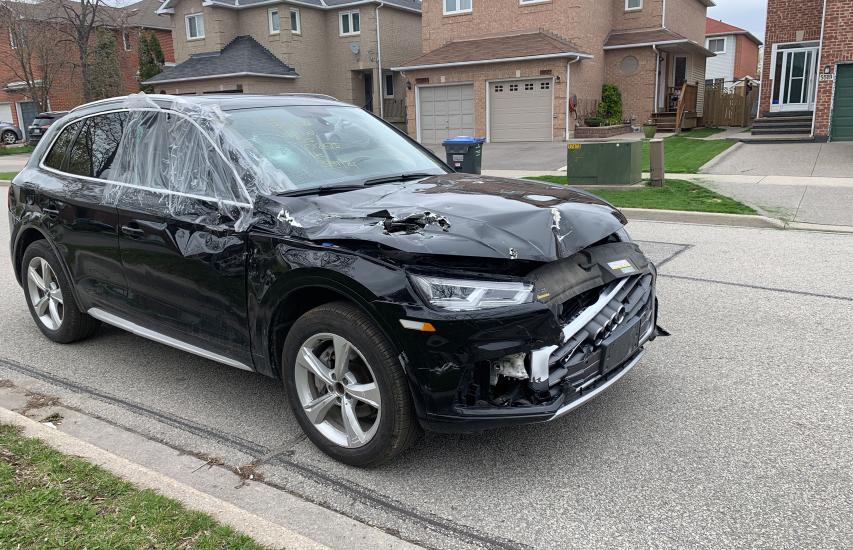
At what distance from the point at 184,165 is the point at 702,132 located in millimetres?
27030

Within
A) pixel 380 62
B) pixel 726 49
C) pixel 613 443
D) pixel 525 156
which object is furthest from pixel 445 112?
pixel 726 49

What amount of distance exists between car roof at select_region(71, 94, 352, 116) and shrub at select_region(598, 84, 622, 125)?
25235 mm

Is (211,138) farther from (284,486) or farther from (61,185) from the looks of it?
(284,486)

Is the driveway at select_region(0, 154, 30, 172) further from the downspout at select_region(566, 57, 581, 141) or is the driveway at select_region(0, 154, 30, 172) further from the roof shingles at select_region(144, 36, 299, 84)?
the downspout at select_region(566, 57, 581, 141)

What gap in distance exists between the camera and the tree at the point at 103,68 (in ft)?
125

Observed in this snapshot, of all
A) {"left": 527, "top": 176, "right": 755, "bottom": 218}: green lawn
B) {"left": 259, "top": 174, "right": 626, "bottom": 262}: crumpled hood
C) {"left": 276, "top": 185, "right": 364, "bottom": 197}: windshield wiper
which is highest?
{"left": 276, "top": 185, "right": 364, "bottom": 197}: windshield wiper

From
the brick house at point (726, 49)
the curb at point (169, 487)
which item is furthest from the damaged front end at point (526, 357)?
the brick house at point (726, 49)

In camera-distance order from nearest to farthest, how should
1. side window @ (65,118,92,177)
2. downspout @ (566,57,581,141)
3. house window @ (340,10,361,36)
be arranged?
side window @ (65,118,92,177) → downspout @ (566,57,581,141) → house window @ (340,10,361,36)

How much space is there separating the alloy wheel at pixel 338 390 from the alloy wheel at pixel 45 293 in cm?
277

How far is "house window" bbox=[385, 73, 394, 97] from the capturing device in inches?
1458

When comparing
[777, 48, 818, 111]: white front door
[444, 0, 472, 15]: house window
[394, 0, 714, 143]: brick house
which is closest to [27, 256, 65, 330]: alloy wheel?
[394, 0, 714, 143]: brick house

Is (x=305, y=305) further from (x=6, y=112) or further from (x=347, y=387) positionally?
(x=6, y=112)

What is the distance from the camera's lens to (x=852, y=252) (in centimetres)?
793

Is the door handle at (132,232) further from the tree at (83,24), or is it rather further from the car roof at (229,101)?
the tree at (83,24)
